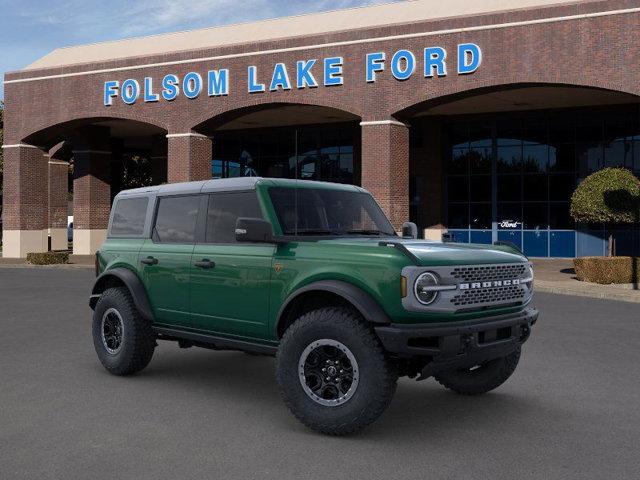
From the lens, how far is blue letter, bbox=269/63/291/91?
28281 millimetres

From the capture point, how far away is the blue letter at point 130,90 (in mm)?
31906

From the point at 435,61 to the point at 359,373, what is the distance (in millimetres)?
21516

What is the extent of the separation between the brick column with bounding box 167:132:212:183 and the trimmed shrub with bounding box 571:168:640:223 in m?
15.2

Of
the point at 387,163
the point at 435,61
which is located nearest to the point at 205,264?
the point at 387,163

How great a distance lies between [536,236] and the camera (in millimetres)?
33312

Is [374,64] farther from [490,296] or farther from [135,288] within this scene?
[490,296]

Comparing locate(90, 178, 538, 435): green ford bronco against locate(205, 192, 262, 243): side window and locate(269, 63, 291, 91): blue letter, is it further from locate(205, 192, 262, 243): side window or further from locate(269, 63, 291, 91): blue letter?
locate(269, 63, 291, 91): blue letter

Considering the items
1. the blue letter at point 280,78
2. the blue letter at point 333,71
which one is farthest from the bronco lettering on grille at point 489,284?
the blue letter at point 280,78

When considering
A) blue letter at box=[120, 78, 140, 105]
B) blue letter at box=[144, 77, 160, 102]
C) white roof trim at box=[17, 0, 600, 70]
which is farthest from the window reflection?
blue letter at box=[120, 78, 140, 105]

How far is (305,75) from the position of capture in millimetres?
27906

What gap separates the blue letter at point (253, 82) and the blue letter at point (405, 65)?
18.1 ft

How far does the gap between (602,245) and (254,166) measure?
61.7ft

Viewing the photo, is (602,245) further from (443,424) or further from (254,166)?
(443,424)

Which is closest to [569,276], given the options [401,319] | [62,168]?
[401,319]
